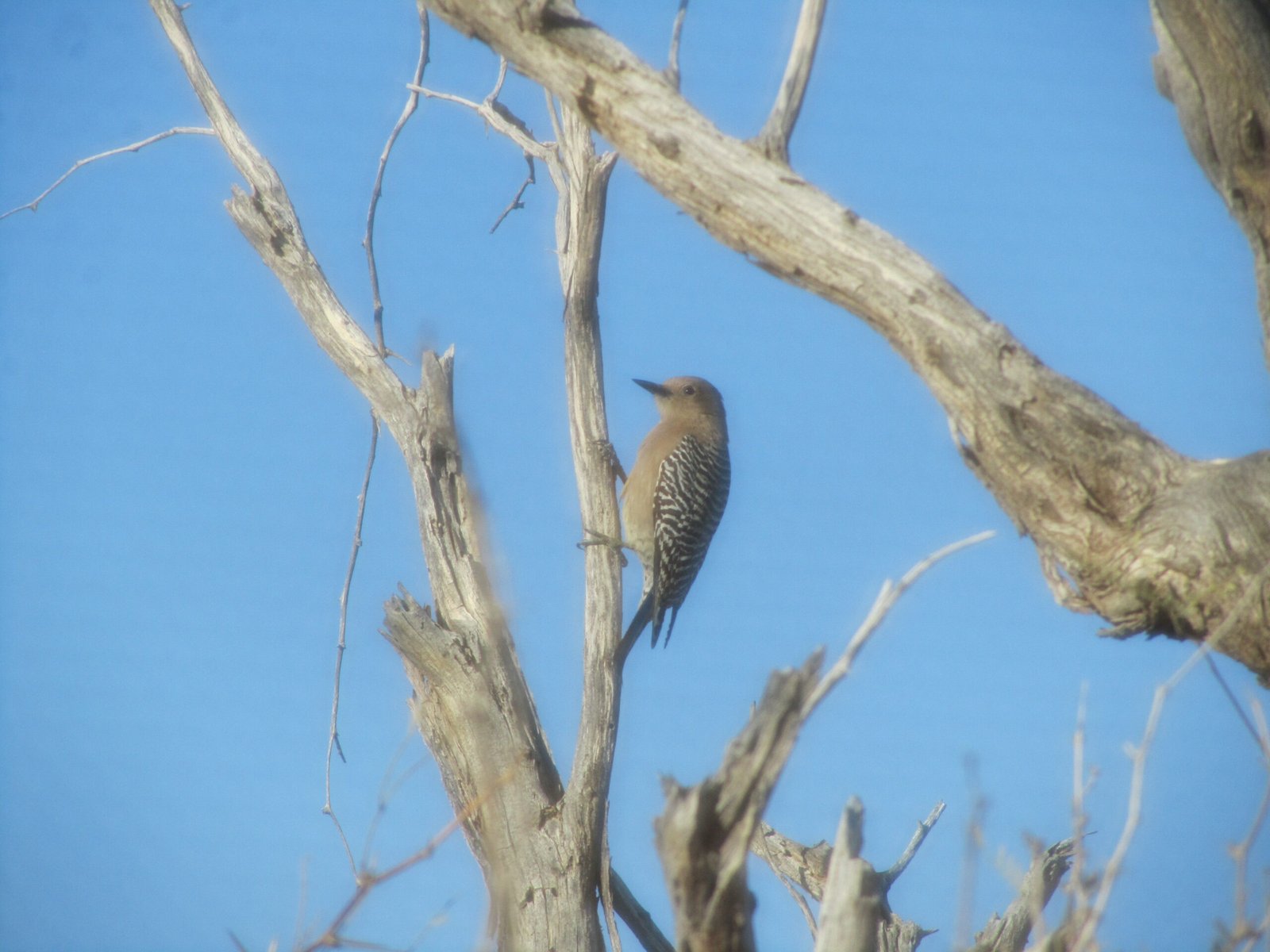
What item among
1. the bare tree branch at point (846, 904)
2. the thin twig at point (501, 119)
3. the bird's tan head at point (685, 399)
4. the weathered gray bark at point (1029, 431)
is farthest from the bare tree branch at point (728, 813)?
the bird's tan head at point (685, 399)

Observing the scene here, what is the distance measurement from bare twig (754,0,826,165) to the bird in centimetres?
355

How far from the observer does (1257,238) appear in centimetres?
323

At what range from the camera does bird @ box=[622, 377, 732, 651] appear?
7242 mm

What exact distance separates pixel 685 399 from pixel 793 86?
196 inches

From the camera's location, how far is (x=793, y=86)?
3459mm

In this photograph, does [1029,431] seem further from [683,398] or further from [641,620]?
[683,398]

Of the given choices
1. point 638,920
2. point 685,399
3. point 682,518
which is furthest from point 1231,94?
point 685,399

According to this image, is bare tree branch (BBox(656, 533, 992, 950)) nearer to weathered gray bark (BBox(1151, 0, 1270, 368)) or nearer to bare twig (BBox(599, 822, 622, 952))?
weathered gray bark (BBox(1151, 0, 1270, 368))

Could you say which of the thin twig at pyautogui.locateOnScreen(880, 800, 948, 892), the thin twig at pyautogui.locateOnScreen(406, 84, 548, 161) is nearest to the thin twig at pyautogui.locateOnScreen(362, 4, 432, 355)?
the thin twig at pyautogui.locateOnScreen(406, 84, 548, 161)

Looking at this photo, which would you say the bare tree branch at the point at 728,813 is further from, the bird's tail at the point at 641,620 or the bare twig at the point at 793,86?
the bird's tail at the point at 641,620

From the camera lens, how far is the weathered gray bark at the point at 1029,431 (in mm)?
3072

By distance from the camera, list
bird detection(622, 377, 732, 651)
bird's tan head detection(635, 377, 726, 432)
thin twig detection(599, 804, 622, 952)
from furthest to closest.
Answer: bird's tan head detection(635, 377, 726, 432)
bird detection(622, 377, 732, 651)
thin twig detection(599, 804, 622, 952)

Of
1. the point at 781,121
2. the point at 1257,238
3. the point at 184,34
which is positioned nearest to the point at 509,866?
the point at 781,121

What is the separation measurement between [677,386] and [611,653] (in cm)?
360
